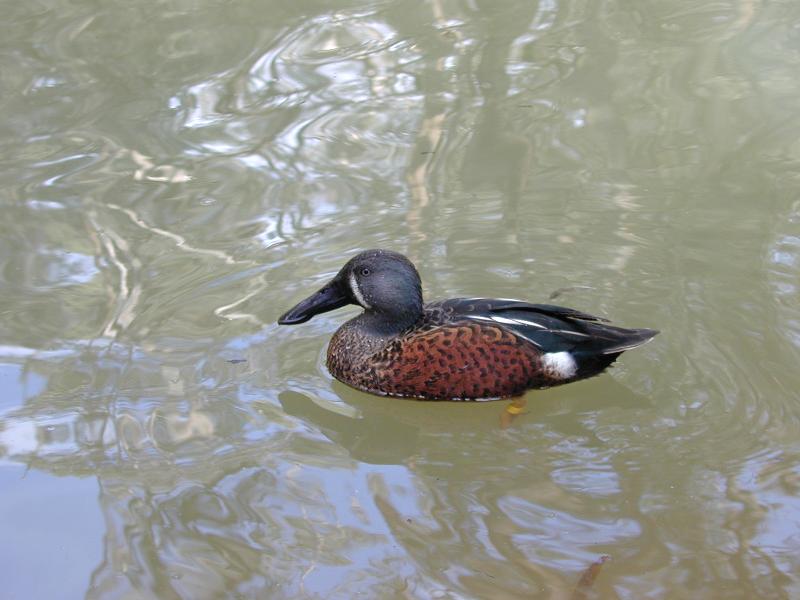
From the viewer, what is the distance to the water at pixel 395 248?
4.54 metres

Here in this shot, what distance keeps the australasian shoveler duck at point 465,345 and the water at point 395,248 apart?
0.15 m

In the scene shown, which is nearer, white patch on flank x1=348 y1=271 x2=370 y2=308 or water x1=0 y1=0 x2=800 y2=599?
water x1=0 y1=0 x2=800 y2=599

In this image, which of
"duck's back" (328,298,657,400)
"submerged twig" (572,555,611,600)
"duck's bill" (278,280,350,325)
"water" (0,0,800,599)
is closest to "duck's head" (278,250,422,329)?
"duck's bill" (278,280,350,325)

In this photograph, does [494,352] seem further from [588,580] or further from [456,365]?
[588,580]

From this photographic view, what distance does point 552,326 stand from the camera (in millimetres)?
5758

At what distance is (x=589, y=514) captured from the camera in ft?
15.1

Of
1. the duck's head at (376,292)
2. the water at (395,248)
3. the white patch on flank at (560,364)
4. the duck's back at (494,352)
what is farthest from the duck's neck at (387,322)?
the white patch on flank at (560,364)

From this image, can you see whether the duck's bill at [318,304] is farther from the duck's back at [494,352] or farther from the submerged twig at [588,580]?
the submerged twig at [588,580]

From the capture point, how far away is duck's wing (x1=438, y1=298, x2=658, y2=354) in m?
5.65

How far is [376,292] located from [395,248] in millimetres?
1084

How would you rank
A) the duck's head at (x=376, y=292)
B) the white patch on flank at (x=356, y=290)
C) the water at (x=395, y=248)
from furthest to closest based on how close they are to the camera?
1. the white patch on flank at (x=356, y=290)
2. the duck's head at (x=376, y=292)
3. the water at (x=395, y=248)

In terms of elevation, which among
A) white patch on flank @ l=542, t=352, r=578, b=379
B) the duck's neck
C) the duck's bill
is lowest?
white patch on flank @ l=542, t=352, r=578, b=379

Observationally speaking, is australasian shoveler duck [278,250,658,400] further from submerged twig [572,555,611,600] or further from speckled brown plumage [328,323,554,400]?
submerged twig [572,555,611,600]

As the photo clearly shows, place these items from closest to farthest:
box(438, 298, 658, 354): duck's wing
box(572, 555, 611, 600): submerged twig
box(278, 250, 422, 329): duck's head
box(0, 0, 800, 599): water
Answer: box(572, 555, 611, 600): submerged twig, box(0, 0, 800, 599): water, box(438, 298, 658, 354): duck's wing, box(278, 250, 422, 329): duck's head
